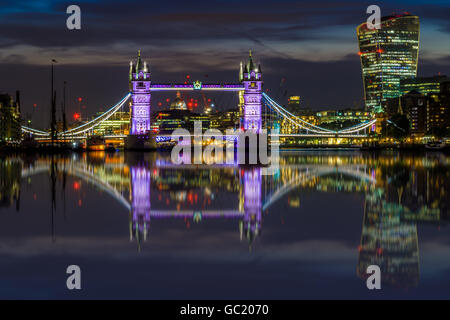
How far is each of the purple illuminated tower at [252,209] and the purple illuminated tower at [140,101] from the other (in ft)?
269

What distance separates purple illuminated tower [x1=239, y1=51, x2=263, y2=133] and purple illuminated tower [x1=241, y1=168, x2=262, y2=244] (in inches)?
3278

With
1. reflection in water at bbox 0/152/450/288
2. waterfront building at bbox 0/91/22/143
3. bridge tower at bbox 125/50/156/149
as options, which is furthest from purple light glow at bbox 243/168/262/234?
waterfront building at bbox 0/91/22/143

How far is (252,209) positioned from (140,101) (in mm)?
93432

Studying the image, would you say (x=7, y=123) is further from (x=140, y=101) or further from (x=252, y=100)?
(x=252, y=100)

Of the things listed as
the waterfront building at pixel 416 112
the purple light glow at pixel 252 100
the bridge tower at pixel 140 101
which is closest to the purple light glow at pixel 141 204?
the bridge tower at pixel 140 101

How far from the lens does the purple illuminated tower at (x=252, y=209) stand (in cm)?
1379


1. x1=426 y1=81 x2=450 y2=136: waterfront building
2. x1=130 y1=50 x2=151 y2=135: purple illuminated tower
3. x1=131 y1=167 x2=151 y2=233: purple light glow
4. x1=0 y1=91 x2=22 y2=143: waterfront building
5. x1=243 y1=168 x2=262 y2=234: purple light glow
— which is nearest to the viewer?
x1=243 y1=168 x2=262 y2=234: purple light glow

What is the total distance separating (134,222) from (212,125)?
6869 inches

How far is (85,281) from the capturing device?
9.46 metres

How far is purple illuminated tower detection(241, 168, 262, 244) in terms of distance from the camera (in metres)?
13.8

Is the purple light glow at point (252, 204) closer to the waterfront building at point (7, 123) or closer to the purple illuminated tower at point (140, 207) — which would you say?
the purple illuminated tower at point (140, 207)

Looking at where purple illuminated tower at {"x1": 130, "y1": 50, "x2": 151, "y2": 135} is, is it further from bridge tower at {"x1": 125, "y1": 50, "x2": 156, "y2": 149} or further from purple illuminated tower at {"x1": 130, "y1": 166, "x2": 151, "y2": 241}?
purple illuminated tower at {"x1": 130, "y1": 166, "x2": 151, "y2": 241}

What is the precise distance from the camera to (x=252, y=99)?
110812mm
